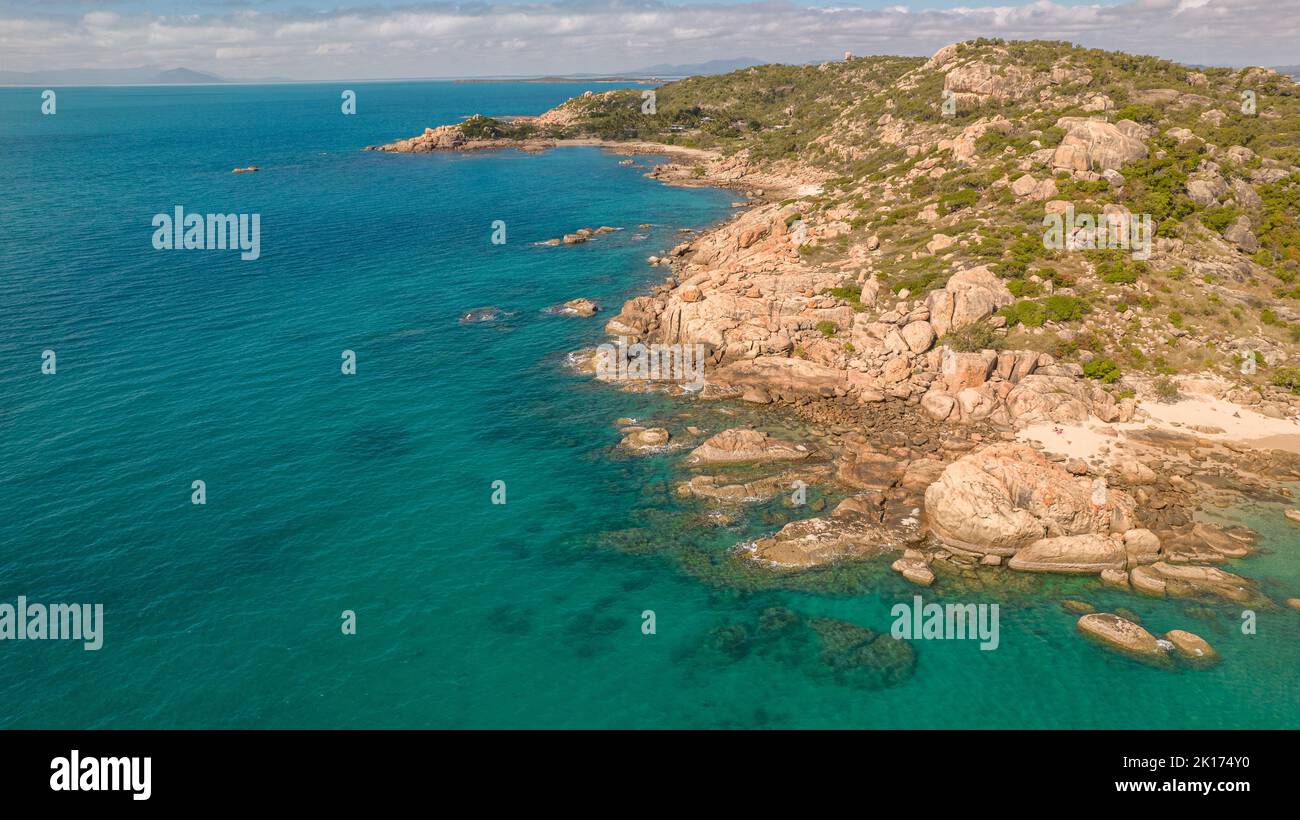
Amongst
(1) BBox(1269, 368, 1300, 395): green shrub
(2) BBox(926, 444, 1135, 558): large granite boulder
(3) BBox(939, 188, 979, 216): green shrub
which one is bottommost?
(2) BBox(926, 444, 1135, 558): large granite boulder

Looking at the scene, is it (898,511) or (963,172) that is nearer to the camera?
(898,511)

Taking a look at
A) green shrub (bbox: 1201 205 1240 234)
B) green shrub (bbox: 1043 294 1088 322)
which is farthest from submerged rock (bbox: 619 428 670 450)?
green shrub (bbox: 1201 205 1240 234)

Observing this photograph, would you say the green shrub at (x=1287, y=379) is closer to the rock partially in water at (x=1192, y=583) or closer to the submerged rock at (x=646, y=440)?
the rock partially in water at (x=1192, y=583)

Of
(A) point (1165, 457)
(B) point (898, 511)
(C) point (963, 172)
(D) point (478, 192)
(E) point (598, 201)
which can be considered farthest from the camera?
(D) point (478, 192)

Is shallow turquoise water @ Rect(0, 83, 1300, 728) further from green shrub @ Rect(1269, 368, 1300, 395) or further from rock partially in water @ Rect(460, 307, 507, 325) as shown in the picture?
green shrub @ Rect(1269, 368, 1300, 395)

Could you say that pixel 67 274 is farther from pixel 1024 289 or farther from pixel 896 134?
pixel 896 134

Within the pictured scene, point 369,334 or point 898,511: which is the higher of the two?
point 369,334
